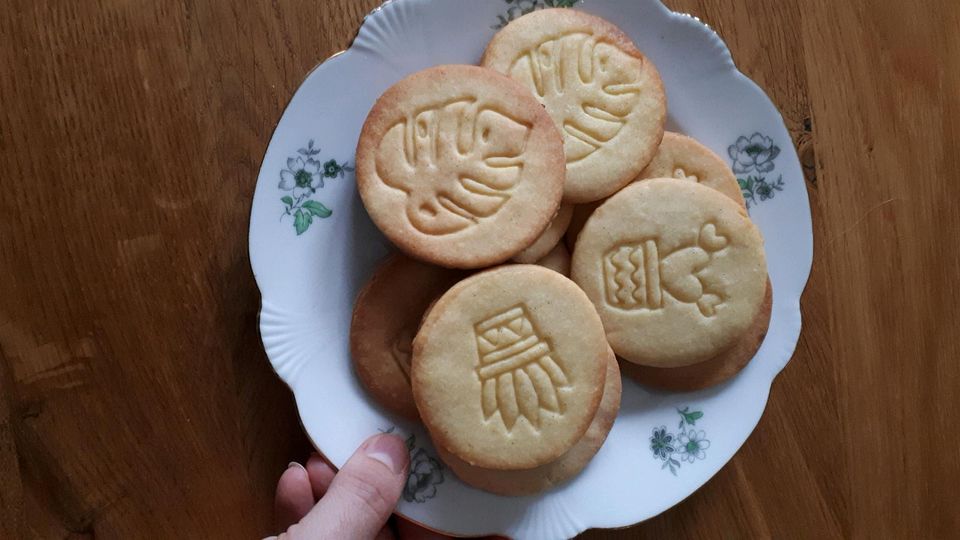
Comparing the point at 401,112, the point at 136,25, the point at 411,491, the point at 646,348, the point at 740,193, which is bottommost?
the point at 411,491

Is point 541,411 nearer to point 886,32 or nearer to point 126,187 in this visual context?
point 126,187

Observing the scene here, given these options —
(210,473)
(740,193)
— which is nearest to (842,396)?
(740,193)

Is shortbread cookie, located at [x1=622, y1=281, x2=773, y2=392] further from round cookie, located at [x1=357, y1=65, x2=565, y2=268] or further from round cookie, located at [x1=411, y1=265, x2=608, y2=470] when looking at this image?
round cookie, located at [x1=357, y1=65, x2=565, y2=268]

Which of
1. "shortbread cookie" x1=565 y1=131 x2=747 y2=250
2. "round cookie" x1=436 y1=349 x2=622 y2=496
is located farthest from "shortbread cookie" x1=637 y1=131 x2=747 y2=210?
"round cookie" x1=436 y1=349 x2=622 y2=496

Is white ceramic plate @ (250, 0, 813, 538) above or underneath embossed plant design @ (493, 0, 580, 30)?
underneath

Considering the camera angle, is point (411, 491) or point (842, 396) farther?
point (842, 396)

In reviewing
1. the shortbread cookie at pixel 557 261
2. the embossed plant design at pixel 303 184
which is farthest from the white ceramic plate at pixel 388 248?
the shortbread cookie at pixel 557 261
